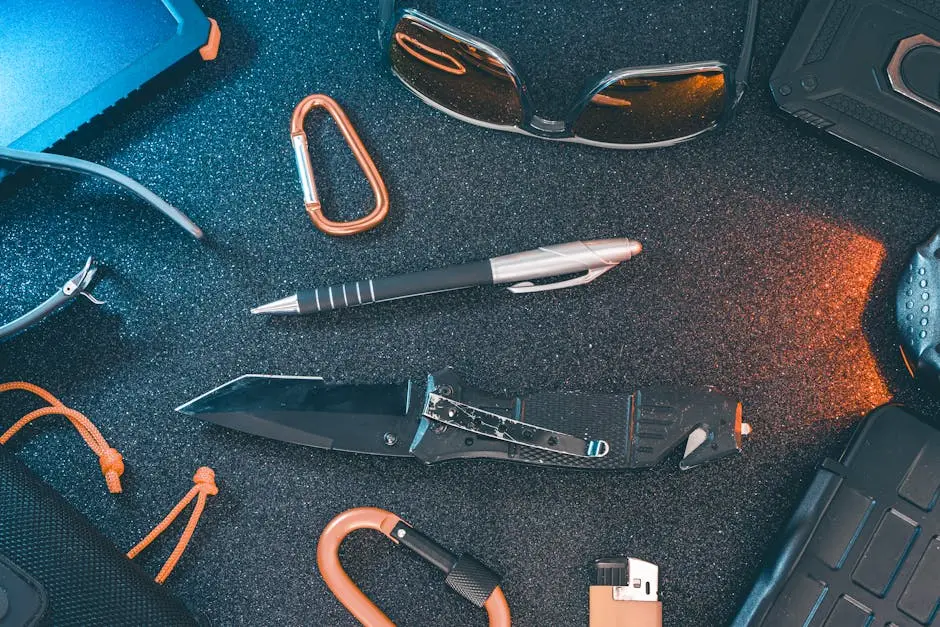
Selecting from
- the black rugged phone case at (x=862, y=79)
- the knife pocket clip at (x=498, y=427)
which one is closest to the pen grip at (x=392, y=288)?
the knife pocket clip at (x=498, y=427)

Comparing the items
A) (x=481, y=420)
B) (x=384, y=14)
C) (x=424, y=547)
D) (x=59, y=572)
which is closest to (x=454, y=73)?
(x=384, y=14)

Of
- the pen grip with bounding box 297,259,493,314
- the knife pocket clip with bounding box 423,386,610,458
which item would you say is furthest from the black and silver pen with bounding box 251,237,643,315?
the knife pocket clip with bounding box 423,386,610,458

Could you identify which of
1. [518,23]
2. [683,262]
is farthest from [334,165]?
[683,262]

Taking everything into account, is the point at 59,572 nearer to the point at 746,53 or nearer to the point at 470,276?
the point at 470,276

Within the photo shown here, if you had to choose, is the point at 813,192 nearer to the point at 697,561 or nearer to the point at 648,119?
the point at 648,119

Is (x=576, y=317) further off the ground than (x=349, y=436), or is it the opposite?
(x=576, y=317)

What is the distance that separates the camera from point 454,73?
82cm

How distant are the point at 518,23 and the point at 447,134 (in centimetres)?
16

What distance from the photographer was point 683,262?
0.84m

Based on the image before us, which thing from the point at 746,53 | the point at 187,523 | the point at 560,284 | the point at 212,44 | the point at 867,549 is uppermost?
the point at 746,53

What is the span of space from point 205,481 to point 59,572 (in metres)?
0.16

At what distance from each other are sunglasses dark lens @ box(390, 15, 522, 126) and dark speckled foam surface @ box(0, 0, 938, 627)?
27 millimetres

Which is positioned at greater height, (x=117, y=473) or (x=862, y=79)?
(x=862, y=79)

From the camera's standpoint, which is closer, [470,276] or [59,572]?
[59,572]
